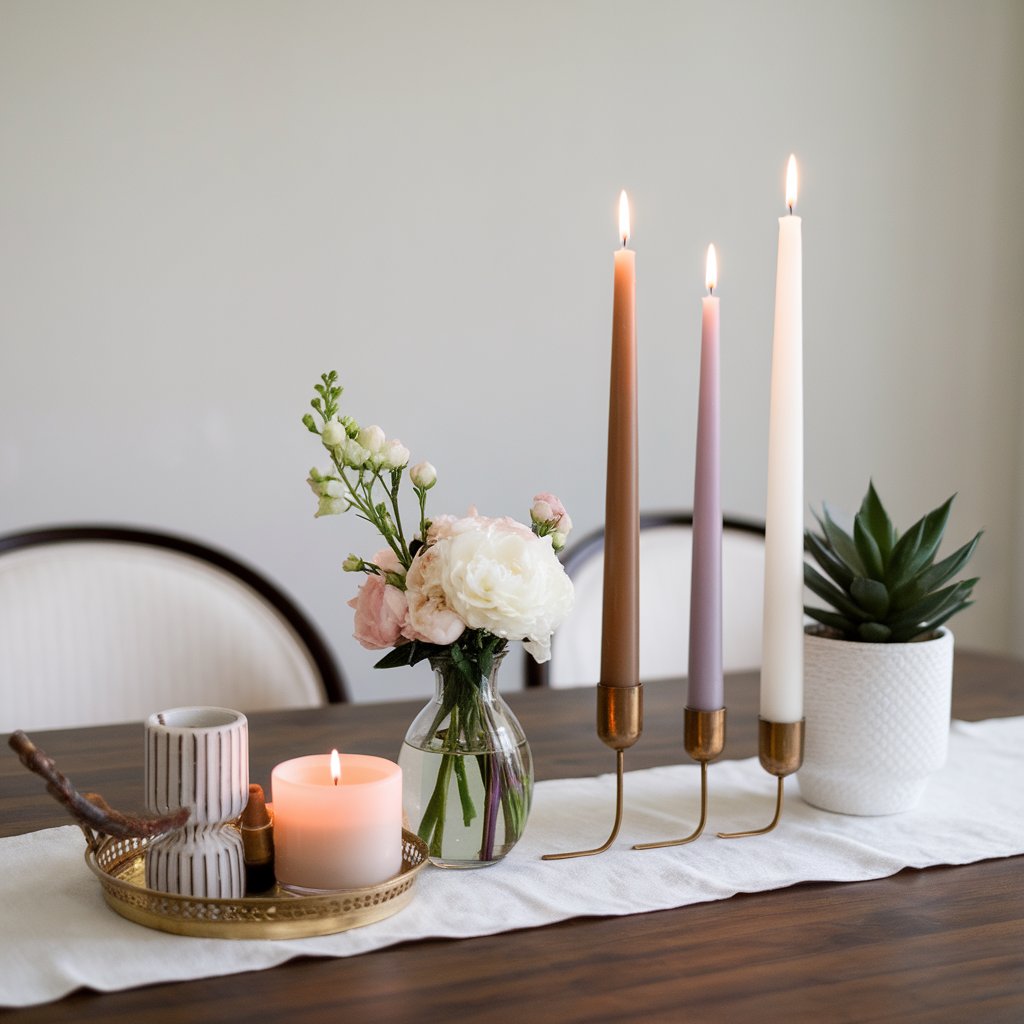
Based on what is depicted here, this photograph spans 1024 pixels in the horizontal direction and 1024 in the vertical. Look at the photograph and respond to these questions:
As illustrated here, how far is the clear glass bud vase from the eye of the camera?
2.55 feet

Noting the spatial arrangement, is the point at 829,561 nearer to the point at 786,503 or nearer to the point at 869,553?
the point at 869,553

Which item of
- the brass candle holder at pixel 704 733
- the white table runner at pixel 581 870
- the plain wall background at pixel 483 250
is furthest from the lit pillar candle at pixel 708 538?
the plain wall background at pixel 483 250

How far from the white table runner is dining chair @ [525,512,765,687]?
22.2 inches

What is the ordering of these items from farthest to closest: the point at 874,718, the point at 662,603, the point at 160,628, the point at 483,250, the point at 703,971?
the point at 483,250, the point at 662,603, the point at 160,628, the point at 874,718, the point at 703,971

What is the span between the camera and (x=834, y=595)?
94 cm

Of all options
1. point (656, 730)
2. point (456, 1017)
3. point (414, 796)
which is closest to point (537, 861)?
point (414, 796)

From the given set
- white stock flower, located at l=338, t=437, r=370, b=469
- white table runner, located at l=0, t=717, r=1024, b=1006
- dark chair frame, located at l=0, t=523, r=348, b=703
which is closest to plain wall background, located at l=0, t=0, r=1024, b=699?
dark chair frame, located at l=0, t=523, r=348, b=703

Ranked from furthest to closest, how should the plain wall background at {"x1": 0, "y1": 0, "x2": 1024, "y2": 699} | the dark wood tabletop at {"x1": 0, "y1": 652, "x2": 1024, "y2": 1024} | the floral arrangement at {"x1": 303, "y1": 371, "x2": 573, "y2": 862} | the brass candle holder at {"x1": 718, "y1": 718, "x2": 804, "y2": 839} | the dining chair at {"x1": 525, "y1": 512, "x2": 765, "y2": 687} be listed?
the plain wall background at {"x1": 0, "y1": 0, "x2": 1024, "y2": 699}, the dining chair at {"x1": 525, "y1": 512, "x2": 765, "y2": 687}, the brass candle holder at {"x1": 718, "y1": 718, "x2": 804, "y2": 839}, the floral arrangement at {"x1": 303, "y1": 371, "x2": 573, "y2": 862}, the dark wood tabletop at {"x1": 0, "y1": 652, "x2": 1024, "y2": 1024}

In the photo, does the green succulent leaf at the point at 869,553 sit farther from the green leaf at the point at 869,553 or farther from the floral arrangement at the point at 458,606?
the floral arrangement at the point at 458,606

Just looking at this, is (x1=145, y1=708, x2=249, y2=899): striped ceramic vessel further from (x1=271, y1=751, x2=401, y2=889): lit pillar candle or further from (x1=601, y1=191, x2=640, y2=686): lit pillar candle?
(x1=601, y1=191, x2=640, y2=686): lit pillar candle

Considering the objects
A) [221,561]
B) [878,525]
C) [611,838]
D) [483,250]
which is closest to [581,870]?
[611,838]

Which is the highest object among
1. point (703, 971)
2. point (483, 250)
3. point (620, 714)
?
point (483, 250)

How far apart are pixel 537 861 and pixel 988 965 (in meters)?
0.29

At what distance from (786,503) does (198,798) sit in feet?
1.40
